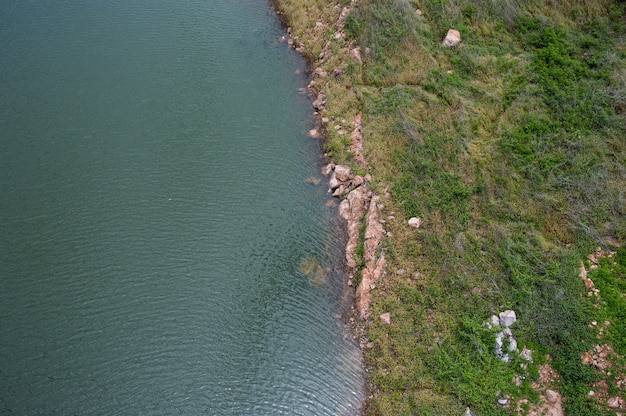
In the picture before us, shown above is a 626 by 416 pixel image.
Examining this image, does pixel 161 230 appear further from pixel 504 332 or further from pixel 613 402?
pixel 613 402

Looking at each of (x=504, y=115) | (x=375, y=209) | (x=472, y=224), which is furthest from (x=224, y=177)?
(x=504, y=115)

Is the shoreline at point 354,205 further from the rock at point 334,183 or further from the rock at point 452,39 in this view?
the rock at point 452,39

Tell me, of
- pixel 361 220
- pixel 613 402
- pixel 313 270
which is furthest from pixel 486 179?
pixel 613 402

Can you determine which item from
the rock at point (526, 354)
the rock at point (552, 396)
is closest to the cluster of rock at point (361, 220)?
the rock at point (526, 354)

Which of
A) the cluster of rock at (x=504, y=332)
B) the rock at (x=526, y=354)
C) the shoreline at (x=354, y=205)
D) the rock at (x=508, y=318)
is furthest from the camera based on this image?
the shoreline at (x=354, y=205)

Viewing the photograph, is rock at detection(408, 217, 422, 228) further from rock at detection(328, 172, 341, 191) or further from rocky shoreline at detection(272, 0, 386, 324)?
rock at detection(328, 172, 341, 191)

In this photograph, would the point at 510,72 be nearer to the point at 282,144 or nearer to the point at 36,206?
the point at 282,144
